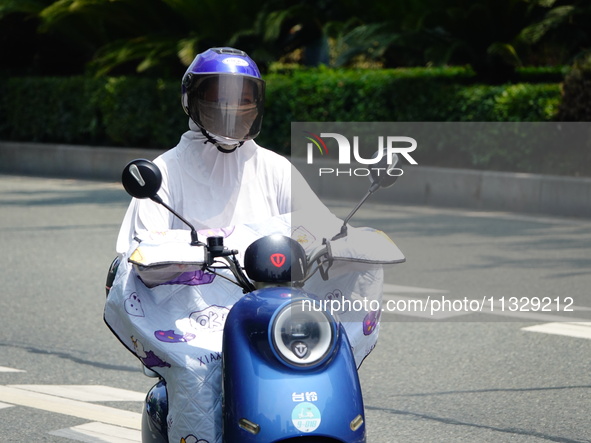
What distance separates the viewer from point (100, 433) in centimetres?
469

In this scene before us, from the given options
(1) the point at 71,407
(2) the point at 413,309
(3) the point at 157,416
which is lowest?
(2) the point at 413,309

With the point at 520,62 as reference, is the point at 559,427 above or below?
below

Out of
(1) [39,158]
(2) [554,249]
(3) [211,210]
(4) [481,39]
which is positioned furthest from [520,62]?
(3) [211,210]

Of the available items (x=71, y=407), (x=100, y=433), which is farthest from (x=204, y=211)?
(x=71, y=407)

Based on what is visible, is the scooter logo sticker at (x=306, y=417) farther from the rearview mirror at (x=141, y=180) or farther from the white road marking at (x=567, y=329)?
the white road marking at (x=567, y=329)

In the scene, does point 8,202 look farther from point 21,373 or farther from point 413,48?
point 21,373

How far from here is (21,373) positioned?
573 cm

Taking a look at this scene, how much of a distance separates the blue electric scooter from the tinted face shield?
53 cm

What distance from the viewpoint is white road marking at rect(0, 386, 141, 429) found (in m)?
4.88

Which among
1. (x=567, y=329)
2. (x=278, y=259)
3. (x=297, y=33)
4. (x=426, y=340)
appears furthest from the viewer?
(x=297, y=33)

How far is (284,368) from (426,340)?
3650mm

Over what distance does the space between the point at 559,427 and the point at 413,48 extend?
10.6m

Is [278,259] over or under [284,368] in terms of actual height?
over

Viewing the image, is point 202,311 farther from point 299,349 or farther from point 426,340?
point 426,340
